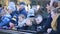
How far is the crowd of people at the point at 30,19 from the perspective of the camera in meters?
2.52

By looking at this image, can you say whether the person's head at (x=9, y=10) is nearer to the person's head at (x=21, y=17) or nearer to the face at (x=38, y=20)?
the person's head at (x=21, y=17)

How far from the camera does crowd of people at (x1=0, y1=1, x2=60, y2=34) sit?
8.27 ft

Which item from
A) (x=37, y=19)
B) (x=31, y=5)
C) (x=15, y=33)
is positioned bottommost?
(x=15, y=33)

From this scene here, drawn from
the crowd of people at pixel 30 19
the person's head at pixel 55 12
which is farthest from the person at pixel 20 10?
the person's head at pixel 55 12

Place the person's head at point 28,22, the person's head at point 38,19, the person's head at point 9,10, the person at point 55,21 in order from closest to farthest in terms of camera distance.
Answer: the person at point 55,21 → the person's head at point 38,19 → the person's head at point 28,22 → the person's head at point 9,10

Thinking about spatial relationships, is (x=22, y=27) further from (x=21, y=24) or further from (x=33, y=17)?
(x=33, y=17)

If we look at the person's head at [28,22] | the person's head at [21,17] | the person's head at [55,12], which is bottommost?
the person's head at [28,22]

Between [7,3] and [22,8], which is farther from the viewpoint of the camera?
[7,3]

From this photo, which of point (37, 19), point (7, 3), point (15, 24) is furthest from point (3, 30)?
point (37, 19)

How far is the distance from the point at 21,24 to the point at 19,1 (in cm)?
33

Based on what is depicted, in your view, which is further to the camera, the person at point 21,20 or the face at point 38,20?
the person at point 21,20

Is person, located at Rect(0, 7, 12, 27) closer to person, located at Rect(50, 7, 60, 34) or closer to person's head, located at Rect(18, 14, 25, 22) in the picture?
person's head, located at Rect(18, 14, 25, 22)

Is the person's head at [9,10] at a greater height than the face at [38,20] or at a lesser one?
greater

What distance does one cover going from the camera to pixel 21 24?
2.84 metres
